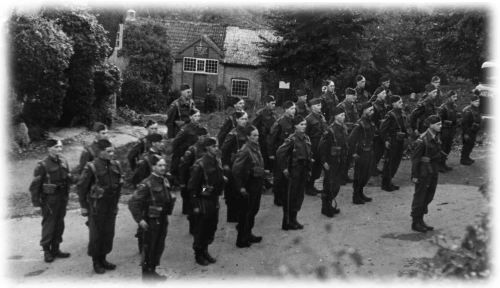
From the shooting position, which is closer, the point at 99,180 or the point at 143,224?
the point at 143,224

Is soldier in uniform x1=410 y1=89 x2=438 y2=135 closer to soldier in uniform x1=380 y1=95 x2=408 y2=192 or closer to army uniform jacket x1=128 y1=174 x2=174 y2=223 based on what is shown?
soldier in uniform x1=380 y1=95 x2=408 y2=192

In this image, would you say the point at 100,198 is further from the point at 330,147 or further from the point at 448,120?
the point at 448,120

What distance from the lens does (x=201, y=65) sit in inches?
1394

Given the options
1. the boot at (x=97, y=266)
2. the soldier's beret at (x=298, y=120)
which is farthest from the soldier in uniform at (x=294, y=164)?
the boot at (x=97, y=266)

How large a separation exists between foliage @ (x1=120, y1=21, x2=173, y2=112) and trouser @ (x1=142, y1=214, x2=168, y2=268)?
2021 centimetres

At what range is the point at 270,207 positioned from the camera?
12.9 metres

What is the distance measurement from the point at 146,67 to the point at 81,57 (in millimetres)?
9713

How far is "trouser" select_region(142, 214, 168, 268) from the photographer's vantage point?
29.3 feet

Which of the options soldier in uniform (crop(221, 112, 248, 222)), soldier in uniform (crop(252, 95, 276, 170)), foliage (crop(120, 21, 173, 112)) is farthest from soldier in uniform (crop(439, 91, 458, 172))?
foliage (crop(120, 21, 173, 112))

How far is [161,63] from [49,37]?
12161mm

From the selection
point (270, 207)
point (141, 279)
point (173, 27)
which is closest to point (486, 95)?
point (270, 207)

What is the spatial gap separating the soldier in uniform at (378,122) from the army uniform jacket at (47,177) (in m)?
6.68

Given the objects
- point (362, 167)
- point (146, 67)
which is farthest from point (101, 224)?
point (146, 67)

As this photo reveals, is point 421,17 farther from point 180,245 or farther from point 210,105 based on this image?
point 180,245
